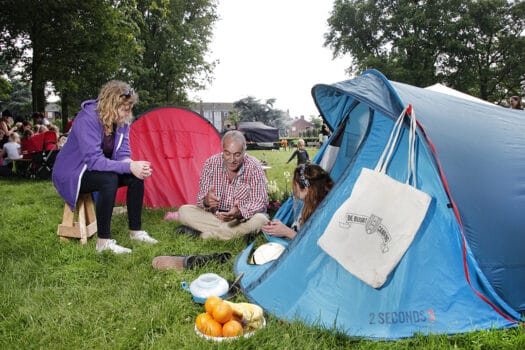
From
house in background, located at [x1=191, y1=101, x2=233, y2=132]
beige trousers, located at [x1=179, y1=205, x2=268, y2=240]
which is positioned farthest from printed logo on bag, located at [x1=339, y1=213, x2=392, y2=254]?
house in background, located at [x1=191, y1=101, x2=233, y2=132]

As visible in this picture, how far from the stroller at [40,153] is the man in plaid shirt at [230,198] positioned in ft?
18.8

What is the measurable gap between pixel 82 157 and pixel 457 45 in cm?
2497

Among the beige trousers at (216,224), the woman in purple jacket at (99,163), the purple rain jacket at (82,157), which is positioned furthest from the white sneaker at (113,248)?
the beige trousers at (216,224)

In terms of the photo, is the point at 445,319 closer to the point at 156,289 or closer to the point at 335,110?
the point at 156,289

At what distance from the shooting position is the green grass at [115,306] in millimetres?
1982

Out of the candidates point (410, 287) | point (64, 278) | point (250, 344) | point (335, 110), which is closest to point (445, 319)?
point (410, 287)

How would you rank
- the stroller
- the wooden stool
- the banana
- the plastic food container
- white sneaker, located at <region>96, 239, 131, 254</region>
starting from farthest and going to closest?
the stroller → the wooden stool → white sneaker, located at <region>96, 239, 131, 254</region> → the plastic food container → the banana

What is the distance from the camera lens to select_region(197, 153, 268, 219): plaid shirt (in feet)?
13.0

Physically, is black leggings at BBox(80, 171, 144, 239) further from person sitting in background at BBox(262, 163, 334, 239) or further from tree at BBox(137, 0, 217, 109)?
tree at BBox(137, 0, 217, 109)

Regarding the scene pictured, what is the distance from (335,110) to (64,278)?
2.83m

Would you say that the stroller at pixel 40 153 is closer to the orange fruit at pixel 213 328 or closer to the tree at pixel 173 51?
the orange fruit at pixel 213 328

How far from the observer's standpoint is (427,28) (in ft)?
79.7

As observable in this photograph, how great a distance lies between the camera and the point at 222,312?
196 centimetres

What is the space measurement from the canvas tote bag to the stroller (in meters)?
7.86
